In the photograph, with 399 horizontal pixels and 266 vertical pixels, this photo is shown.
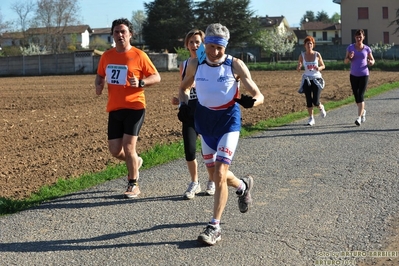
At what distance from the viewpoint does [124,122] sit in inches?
308

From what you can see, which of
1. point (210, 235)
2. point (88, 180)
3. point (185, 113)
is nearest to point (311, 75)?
point (88, 180)

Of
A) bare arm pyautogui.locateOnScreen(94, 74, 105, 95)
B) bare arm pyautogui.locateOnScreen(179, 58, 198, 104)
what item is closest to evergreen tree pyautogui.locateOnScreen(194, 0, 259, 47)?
bare arm pyautogui.locateOnScreen(94, 74, 105, 95)

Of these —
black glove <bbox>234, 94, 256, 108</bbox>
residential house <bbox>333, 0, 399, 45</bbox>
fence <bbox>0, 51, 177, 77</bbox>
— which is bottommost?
black glove <bbox>234, 94, 256, 108</bbox>

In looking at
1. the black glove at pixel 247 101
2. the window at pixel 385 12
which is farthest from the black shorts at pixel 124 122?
the window at pixel 385 12

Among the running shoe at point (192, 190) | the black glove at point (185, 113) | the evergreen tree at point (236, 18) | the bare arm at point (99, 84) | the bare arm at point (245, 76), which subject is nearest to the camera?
the bare arm at point (245, 76)

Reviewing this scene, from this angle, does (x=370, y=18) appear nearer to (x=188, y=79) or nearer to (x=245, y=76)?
(x=188, y=79)

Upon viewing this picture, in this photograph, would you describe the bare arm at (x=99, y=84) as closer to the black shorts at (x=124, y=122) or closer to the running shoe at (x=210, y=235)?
the black shorts at (x=124, y=122)

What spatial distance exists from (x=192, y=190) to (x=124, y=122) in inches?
43.8

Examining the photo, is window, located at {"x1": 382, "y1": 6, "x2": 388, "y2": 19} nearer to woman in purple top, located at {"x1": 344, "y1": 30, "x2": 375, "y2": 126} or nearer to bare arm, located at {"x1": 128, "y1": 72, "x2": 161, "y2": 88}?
woman in purple top, located at {"x1": 344, "y1": 30, "x2": 375, "y2": 126}

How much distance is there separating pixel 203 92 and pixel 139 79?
1738 millimetres

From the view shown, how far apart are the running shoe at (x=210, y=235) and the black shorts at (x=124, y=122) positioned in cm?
228

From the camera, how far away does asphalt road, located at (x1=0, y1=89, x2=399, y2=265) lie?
18.2 ft

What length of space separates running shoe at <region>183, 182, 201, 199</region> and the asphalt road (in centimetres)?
8

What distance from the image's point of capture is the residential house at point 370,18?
8162 cm
